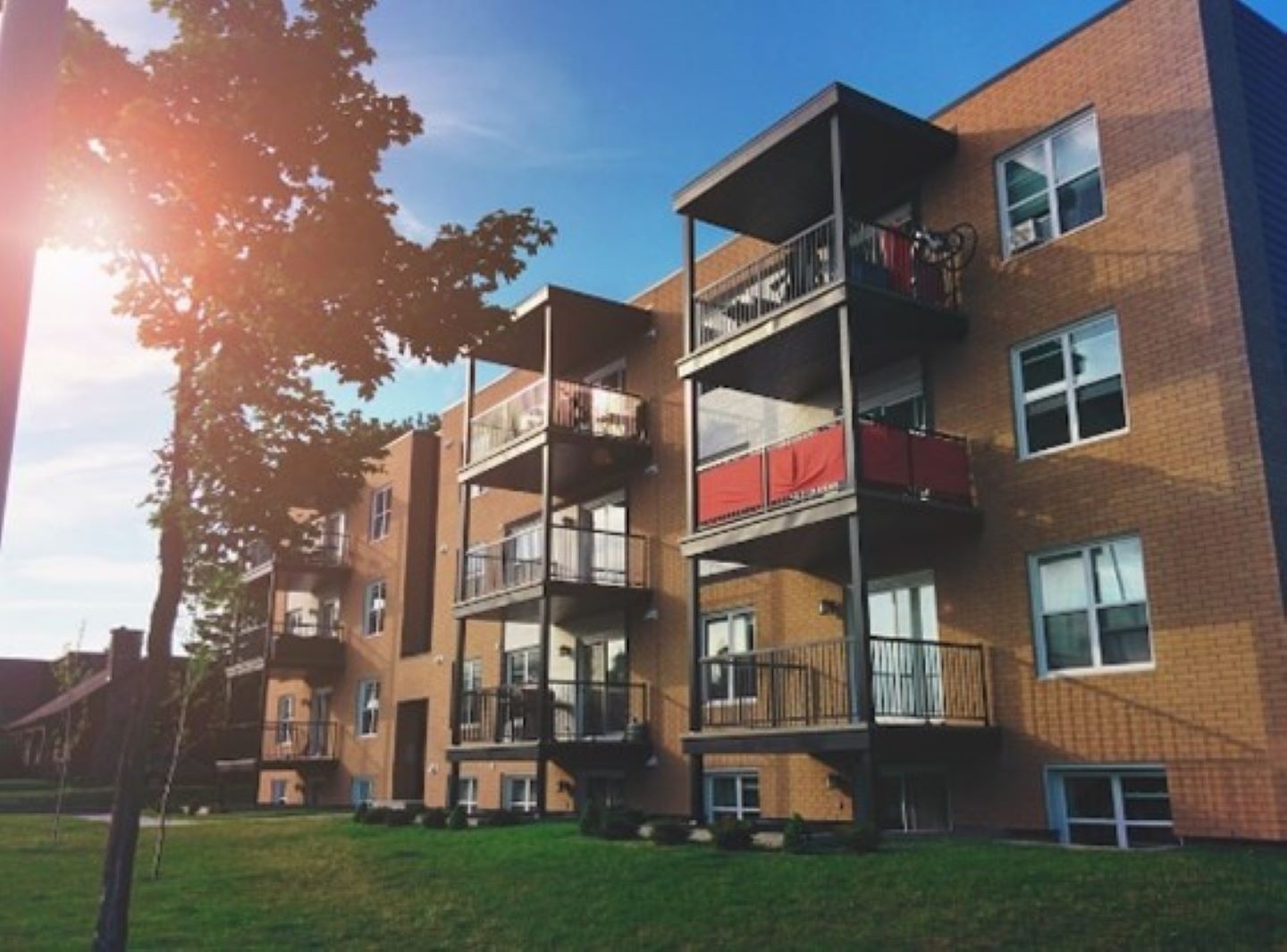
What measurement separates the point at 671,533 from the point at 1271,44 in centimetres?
1216

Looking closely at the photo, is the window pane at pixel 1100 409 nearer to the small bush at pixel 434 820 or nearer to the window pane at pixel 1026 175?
the window pane at pixel 1026 175

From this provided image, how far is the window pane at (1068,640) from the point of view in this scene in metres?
14.1

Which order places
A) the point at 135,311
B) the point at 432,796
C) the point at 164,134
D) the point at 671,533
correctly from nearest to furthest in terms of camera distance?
1. the point at 164,134
2. the point at 135,311
3. the point at 671,533
4. the point at 432,796

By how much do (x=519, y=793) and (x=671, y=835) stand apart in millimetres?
12033

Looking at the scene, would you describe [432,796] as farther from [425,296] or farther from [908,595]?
[425,296]

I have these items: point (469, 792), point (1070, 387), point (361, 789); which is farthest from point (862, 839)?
point (361, 789)

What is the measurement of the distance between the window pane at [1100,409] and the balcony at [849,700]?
Result: 10.4 feet

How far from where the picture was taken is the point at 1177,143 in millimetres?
13938

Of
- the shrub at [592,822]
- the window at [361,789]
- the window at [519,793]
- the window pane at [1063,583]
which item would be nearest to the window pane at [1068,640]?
the window pane at [1063,583]

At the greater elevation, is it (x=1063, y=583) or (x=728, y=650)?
(x=1063, y=583)

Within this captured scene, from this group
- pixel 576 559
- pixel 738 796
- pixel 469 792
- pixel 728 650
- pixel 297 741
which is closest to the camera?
pixel 738 796

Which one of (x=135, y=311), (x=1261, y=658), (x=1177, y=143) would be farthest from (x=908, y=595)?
(x=135, y=311)

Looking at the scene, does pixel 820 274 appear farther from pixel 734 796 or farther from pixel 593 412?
pixel 734 796

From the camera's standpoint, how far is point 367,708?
115 ft
